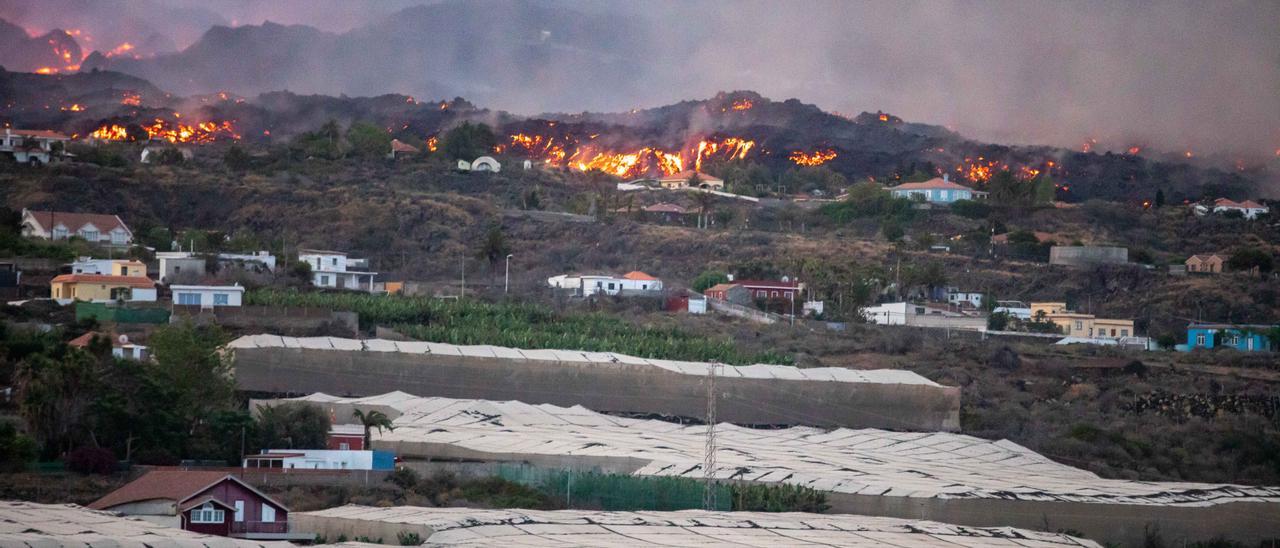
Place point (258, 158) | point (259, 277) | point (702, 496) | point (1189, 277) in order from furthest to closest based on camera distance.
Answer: point (258, 158) → point (1189, 277) → point (259, 277) → point (702, 496)

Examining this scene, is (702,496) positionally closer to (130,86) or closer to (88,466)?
(88,466)

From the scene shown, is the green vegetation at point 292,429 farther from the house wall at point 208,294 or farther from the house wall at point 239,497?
the house wall at point 208,294

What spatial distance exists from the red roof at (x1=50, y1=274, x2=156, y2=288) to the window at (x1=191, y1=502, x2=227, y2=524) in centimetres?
→ 2703

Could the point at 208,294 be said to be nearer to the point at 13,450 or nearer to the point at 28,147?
the point at 13,450

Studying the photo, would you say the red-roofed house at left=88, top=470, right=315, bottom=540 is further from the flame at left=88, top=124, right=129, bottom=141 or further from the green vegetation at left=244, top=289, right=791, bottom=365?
the flame at left=88, top=124, right=129, bottom=141

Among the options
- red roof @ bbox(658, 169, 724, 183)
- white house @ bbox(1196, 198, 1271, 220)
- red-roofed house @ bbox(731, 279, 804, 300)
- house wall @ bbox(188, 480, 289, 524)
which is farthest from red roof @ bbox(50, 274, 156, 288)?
white house @ bbox(1196, 198, 1271, 220)

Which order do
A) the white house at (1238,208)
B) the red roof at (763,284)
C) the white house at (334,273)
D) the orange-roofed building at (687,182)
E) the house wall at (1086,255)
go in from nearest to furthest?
the white house at (334,273), the red roof at (763,284), the house wall at (1086,255), the white house at (1238,208), the orange-roofed building at (687,182)

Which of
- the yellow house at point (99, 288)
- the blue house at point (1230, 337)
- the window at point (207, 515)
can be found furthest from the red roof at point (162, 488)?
the blue house at point (1230, 337)

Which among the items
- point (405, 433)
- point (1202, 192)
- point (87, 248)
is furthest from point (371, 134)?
point (405, 433)

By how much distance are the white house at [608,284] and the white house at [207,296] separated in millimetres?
16318

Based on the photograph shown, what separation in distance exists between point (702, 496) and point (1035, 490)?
7075 millimetres

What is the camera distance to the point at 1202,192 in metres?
106

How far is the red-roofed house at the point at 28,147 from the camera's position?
254 ft

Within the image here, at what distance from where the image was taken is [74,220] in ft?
211
